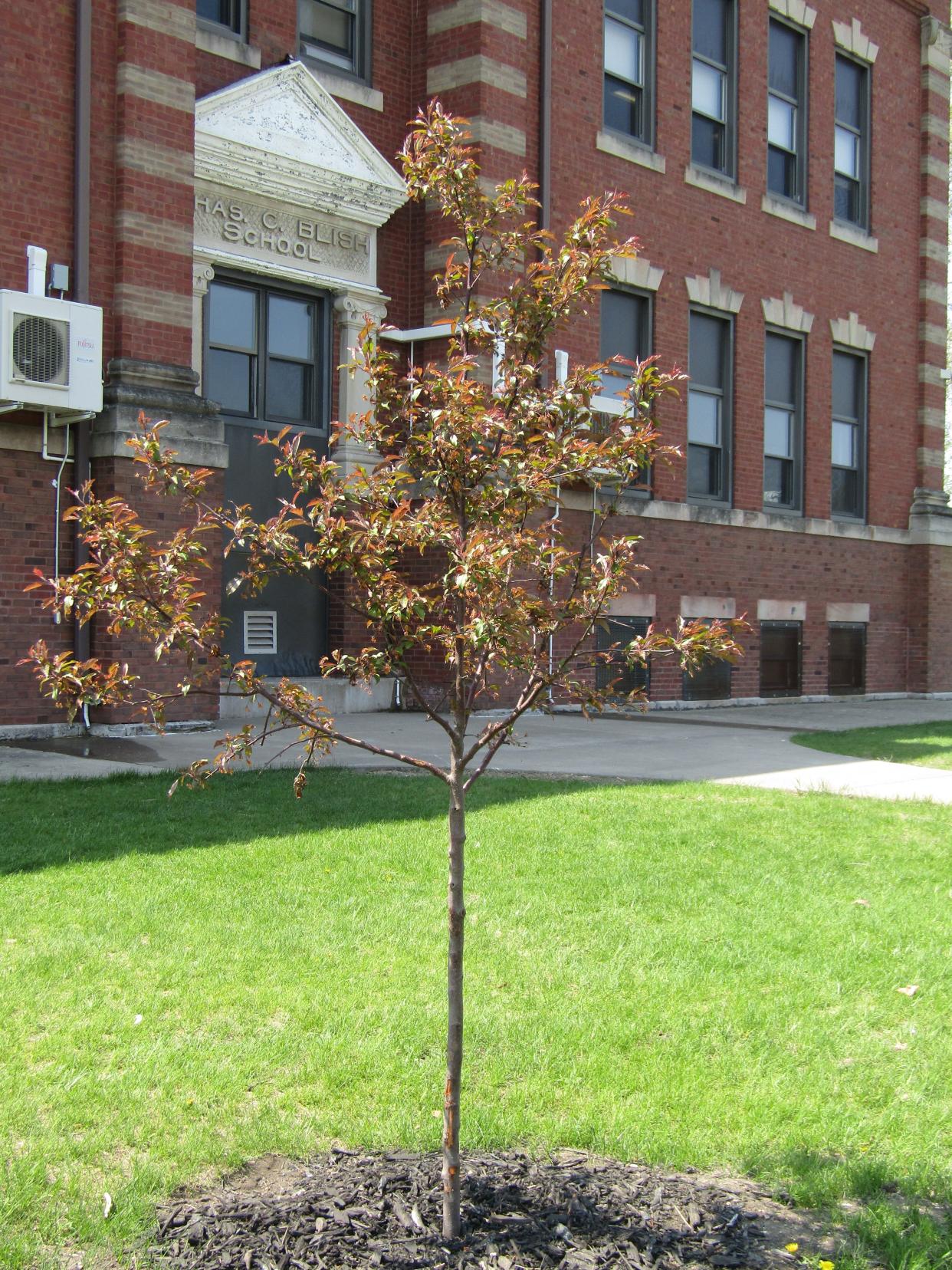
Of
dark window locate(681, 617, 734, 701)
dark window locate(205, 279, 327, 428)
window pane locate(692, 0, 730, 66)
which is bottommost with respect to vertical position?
dark window locate(681, 617, 734, 701)

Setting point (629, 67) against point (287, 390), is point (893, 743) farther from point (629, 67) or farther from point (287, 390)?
point (629, 67)

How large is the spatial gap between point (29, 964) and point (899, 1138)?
305 centimetres

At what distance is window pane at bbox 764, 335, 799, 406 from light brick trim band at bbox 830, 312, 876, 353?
877 mm

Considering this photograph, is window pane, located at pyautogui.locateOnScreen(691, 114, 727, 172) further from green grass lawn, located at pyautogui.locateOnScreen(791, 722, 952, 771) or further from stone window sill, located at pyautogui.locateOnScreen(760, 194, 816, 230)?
green grass lawn, located at pyautogui.locateOnScreen(791, 722, 952, 771)

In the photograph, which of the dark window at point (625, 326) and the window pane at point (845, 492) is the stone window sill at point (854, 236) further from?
the dark window at point (625, 326)

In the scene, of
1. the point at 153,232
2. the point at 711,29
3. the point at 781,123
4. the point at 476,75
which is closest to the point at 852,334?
the point at 781,123

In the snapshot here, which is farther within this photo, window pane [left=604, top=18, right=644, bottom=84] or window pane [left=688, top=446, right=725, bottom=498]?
window pane [left=688, top=446, right=725, bottom=498]

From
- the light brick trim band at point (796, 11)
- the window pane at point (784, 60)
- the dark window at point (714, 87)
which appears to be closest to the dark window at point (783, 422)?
the dark window at point (714, 87)

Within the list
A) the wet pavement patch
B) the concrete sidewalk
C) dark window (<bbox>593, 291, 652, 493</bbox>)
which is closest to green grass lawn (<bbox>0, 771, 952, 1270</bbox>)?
the concrete sidewalk

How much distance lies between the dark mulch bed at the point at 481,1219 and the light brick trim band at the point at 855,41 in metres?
20.4

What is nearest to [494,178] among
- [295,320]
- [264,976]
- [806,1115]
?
[295,320]

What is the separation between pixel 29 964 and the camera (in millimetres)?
4730

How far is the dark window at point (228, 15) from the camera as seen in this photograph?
44.1 ft

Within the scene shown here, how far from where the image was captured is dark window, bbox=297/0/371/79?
1430 centimetres
